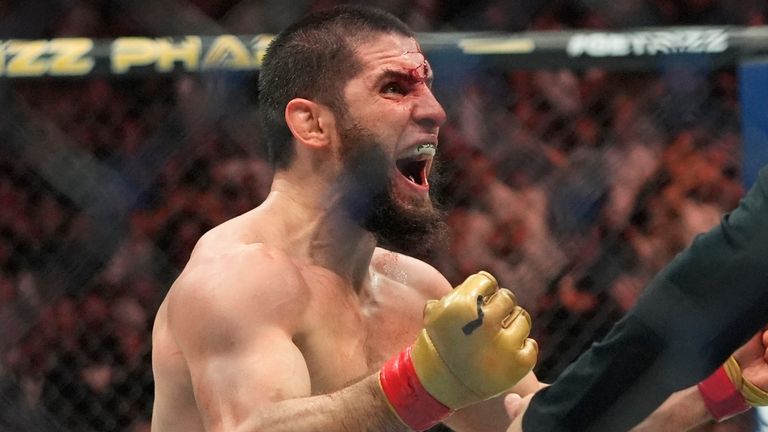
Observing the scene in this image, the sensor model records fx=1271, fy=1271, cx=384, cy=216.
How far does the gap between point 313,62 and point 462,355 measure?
0.59m

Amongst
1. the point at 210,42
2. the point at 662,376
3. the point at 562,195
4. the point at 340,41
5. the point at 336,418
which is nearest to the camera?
the point at 662,376

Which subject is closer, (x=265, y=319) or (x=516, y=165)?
(x=265, y=319)

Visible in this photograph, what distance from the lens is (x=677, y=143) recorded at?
96.3 inches

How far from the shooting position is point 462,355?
55.3 inches

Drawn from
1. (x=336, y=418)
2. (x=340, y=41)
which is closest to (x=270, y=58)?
(x=340, y=41)

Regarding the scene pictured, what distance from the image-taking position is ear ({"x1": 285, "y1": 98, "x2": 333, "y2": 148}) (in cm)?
181

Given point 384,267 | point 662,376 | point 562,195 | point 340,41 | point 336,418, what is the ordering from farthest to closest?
point 562,195 < point 384,267 < point 340,41 < point 336,418 < point 662,376

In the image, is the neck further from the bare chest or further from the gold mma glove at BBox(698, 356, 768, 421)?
the gold mma glove at BBox(698, 356, 768, 421)

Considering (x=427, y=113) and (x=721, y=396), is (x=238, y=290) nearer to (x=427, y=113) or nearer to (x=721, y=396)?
(x=427, y=113)

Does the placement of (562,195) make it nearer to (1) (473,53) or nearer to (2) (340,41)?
(1) (473,53)

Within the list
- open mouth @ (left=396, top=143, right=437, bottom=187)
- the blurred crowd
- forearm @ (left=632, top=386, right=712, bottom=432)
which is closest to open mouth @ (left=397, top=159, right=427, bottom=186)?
open mouth @ (left=396, top=143, right=437, bottom=187)

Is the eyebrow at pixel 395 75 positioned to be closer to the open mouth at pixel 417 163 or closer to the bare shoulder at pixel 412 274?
the open mouth at pixel 417 163

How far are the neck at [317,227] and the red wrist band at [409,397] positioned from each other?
13.6 inches

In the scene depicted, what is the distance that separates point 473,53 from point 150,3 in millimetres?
559
